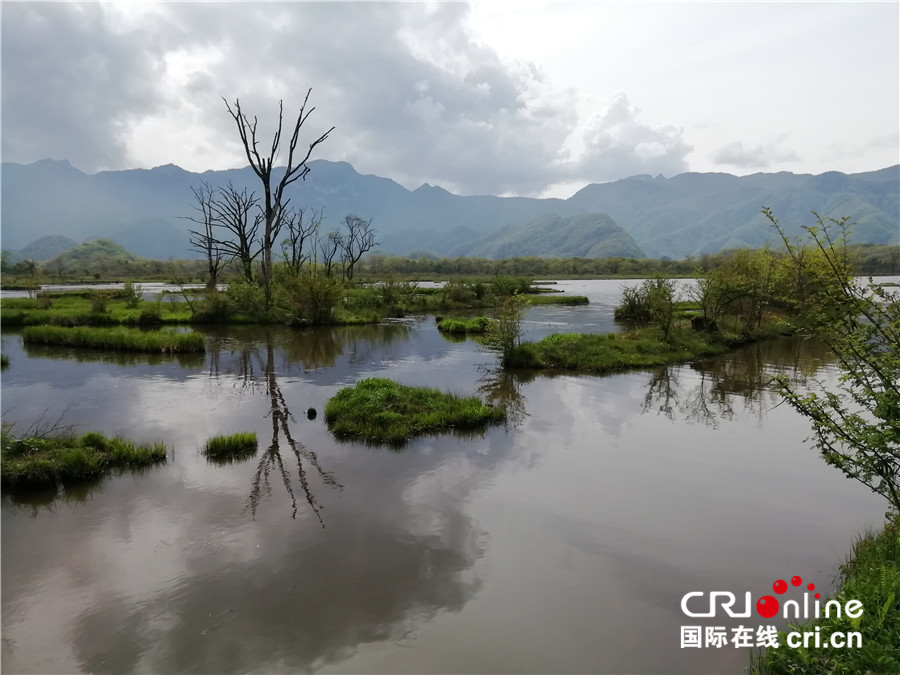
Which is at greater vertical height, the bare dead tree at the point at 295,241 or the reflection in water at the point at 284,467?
the bare dead tree at the point at 295,241

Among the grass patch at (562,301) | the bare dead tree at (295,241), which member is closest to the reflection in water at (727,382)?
the grass patch at (562,301)

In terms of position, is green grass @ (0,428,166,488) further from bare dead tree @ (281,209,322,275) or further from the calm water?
bare dead tree @ (281,209,322,275)

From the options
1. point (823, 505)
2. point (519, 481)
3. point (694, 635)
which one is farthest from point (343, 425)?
point (823, 505)

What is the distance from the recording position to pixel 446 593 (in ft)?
22.5

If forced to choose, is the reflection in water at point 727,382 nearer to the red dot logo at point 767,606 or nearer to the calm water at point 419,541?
the calm water at point 419,541

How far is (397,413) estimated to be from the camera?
13953 millimetres

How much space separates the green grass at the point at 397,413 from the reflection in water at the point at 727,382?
563cm

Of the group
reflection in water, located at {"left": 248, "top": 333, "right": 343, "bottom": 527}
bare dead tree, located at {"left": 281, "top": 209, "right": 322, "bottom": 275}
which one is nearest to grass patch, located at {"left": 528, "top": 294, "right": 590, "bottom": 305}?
bare dead tree, located at {"left": 281, "top": 209, "right": 322, "bottom": 275}

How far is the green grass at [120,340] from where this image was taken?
2469 centimetres

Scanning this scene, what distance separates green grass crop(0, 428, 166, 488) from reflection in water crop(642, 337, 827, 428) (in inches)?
541

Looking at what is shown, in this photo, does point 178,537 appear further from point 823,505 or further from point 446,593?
point 823,505

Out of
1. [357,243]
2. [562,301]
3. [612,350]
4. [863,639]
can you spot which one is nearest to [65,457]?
[863,639]

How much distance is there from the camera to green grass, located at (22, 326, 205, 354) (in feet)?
81.0

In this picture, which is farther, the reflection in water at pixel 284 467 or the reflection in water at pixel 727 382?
the reflection in water at pixel 727 382
